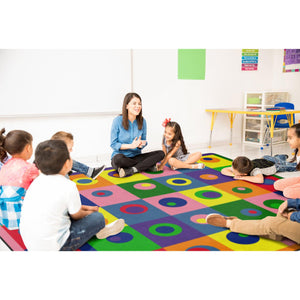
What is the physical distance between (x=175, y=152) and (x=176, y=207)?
1.23 metres

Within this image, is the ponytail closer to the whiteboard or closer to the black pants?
the black pants

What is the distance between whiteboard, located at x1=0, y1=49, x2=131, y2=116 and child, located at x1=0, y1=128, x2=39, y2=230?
170 centimetres

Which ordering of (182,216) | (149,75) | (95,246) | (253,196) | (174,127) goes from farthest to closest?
1. (149,75)
2. (174,127)
3. (253,196)
4. (182,216)
5. (95,246)

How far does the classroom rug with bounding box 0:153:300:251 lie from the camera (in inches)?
74.7

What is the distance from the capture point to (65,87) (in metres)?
3.82

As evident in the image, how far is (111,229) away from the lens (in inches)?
78.2

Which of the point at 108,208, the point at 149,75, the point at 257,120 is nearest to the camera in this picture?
the point at 108,208

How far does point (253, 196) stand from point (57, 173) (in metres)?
1.68

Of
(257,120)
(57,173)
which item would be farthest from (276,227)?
(257,120)

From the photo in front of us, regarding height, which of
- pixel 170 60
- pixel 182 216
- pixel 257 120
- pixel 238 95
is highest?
pixel 170 60

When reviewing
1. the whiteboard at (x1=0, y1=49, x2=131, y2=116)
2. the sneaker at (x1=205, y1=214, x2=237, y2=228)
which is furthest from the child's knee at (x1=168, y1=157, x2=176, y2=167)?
the sneaker at (x1=205, y1=214, x2=237, y2=228)

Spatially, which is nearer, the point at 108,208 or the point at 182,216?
the point at 182,216

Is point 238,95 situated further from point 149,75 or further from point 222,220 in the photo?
point 222,220

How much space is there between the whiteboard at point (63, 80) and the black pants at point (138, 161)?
1.00 m
